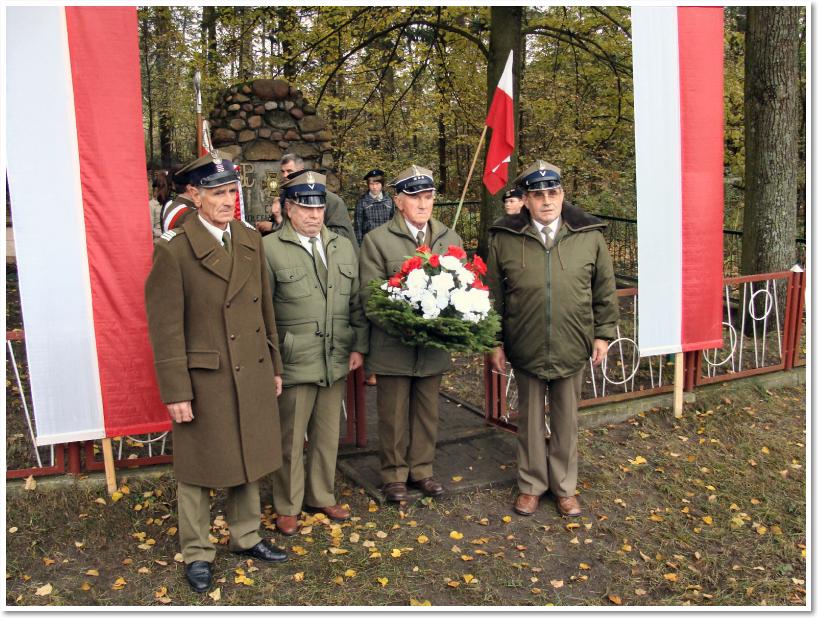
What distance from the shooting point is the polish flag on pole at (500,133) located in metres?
6.05

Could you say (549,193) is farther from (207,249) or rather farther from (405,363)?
(207,249)

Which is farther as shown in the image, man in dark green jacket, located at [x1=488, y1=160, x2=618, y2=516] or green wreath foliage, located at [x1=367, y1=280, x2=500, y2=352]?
man in dark green jacket, located at [x1=488, y1=160, x2=618, y2=516]

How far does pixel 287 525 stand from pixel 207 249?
5.89 feet

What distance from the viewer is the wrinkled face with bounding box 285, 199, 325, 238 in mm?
4609

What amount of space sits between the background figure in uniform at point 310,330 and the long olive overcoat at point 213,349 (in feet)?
1.01

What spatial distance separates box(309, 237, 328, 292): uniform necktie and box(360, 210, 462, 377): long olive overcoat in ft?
0.93

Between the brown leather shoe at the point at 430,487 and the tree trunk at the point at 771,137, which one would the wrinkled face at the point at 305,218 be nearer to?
the brown leather shoe at the point at 430,487

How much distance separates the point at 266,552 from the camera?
173 inches

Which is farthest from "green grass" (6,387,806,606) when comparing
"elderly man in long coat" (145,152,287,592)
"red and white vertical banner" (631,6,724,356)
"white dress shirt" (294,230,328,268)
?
"white dress shirt" (294,230,328,268)

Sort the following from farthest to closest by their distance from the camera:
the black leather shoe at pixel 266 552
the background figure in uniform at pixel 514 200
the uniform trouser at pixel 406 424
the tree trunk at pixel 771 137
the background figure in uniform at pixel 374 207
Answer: the background figure in uniform at pixel 374 207 < the tree trunk at pixel 771 137 < the background figure in uniform at pixel 514 200 < the uniform trouser at pixel 406 424 < the black leather shoe at pixel 266 552

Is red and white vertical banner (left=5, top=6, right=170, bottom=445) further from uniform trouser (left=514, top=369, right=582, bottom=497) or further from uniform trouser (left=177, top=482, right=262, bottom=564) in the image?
uniform trouser (left=514, top=369, right=582, bottom=497)

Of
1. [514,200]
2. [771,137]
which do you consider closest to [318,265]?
[514,200]

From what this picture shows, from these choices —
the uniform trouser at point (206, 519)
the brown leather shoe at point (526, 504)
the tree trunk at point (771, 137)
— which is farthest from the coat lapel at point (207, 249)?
the tree trunk at point (771, 137)

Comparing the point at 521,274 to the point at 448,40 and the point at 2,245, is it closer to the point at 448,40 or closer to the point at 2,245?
the point at 2,245
